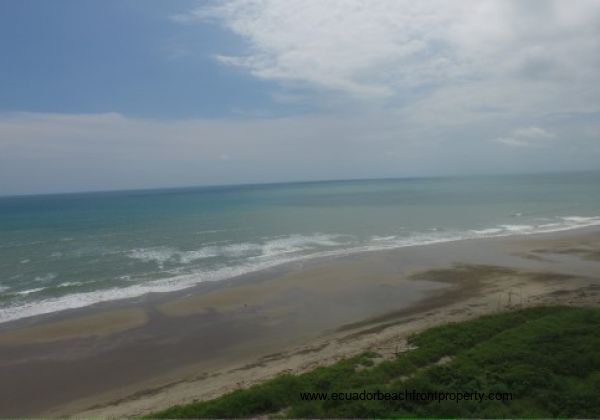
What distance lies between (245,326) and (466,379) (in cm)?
1027

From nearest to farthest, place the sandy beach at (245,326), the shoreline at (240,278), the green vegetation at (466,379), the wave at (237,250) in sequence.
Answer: the green vegetation at (466,379) → the sandy beach at (245,326) → the shoreline at (240,278) → the wave at (237,250)

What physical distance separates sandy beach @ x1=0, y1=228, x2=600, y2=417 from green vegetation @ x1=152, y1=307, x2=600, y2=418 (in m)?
1.54

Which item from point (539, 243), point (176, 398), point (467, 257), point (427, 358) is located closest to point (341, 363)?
point (427, 358)

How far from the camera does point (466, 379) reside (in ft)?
32.3

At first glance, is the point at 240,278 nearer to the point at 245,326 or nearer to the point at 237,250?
the point at 245,326

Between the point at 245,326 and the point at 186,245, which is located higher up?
the point at 186,245

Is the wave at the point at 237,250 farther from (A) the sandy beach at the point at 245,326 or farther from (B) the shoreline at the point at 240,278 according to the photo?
(A) the sandy beach at the point at 245,326

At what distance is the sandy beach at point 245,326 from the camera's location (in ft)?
41.3

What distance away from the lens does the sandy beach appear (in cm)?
1258

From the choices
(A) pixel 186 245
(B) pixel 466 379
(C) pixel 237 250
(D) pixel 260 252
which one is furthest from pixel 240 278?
(B) pixel 466 379

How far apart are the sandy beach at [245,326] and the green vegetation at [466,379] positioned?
154 centimetres

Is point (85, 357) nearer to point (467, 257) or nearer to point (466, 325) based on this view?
point (466, 325)

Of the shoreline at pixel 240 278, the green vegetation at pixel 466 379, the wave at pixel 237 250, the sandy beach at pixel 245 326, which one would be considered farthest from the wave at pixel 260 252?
the green vegetation at pixel 466 379

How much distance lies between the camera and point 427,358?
11.5 m
